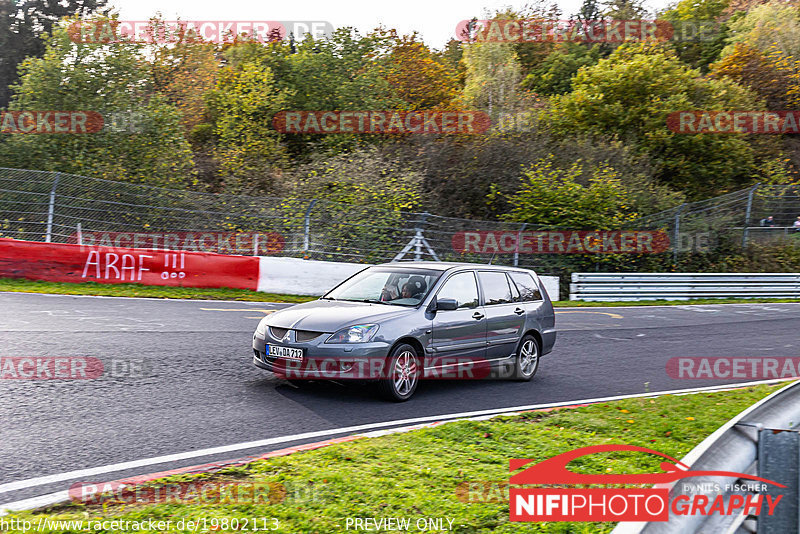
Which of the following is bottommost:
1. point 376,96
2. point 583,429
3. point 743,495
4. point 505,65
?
point 583,429

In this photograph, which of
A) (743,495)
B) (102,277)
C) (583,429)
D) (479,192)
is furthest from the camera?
(479,192)

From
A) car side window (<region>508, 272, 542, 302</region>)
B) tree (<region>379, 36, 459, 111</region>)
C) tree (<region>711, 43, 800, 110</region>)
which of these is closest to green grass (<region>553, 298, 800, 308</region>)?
car side window (<region>508, 272, 542, 302</region>)

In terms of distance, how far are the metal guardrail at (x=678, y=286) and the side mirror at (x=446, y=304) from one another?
51.5 feet

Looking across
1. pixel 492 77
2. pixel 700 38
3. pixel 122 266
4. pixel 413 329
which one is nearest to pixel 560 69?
pixel 492 77

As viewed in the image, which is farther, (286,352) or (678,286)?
(678,286)

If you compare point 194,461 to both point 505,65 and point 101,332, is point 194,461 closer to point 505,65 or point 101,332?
point 101,332

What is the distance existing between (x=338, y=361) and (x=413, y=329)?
103cm

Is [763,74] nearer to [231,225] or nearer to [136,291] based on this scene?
[231,225]

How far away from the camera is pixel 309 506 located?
4449 mm

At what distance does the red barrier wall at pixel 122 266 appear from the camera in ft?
52.3

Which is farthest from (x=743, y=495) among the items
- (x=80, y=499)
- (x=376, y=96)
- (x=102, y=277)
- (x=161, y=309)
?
(x=376, y=96)

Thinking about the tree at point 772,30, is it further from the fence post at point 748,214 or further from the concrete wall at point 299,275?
the concrete wall at point 299,275

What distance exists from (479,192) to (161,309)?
16.8m

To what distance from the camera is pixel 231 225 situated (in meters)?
19.2
